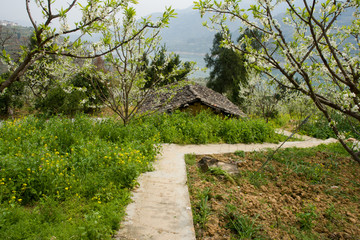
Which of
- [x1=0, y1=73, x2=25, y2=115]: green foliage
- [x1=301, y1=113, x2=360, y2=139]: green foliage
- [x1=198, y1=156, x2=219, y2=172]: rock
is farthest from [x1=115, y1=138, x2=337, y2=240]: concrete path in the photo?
[x1=0, y1=73, x2=25, y2=115]: green foliage

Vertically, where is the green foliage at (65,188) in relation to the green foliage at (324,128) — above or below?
below

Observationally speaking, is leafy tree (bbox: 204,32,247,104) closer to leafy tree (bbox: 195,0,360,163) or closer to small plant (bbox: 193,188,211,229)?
small plant (bbox: 193,188,211,229)

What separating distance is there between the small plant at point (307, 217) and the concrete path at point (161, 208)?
1658mm

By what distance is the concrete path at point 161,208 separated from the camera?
3250 mm

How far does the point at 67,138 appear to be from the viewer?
624cm

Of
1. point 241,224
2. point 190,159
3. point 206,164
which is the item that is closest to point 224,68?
point 190,159

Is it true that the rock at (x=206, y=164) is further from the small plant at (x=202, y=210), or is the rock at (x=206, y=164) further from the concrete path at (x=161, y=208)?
the small plant at (x=202, y=210)

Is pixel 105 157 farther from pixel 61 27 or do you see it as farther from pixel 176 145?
pixel 176 145

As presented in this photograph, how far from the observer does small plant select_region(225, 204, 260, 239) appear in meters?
3.30

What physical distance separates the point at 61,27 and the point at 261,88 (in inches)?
655

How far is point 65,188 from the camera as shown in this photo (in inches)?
152

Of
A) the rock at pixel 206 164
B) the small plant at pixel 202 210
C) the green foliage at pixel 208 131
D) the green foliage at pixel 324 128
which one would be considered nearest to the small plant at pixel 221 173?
the rock at pixel 206 164

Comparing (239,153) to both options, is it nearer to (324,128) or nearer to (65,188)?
(65,188)

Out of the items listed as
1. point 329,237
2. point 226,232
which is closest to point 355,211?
point 329,237
